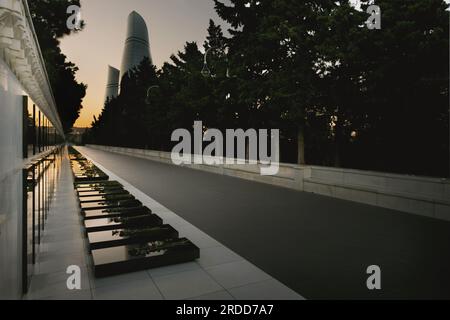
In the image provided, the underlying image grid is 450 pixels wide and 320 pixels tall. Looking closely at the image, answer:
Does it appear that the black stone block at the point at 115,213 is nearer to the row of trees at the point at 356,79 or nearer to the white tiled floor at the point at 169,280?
the white tiled floor at the point at 169,280

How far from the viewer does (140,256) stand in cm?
466

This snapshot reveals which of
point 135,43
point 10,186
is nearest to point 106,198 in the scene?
point 10,186

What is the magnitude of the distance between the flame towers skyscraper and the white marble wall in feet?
532

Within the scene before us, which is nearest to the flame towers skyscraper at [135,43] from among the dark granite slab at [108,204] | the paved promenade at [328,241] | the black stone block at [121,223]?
the dark granite slab at [108,204]

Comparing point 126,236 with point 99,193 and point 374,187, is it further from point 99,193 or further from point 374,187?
point 374,187

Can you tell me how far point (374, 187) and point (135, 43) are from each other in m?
167

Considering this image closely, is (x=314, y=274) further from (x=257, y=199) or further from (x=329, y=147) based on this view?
(x=329, y=147)

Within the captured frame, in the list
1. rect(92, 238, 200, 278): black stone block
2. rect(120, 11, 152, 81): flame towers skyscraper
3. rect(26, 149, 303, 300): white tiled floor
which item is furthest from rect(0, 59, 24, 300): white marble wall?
rect(120, 11, 152, 81): flame towers skyscraper

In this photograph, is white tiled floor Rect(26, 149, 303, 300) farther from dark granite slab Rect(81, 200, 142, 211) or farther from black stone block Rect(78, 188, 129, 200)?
black stone block Rect(78, 188, 129, 200)

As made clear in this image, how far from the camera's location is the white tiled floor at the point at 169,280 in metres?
3.81

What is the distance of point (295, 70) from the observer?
1349 cm

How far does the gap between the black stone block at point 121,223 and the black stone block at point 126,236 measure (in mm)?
249
